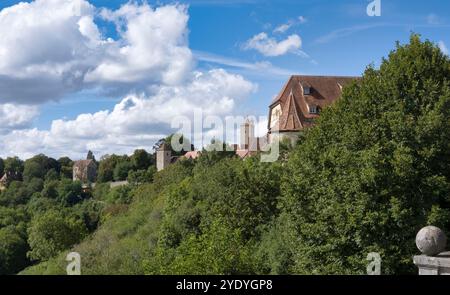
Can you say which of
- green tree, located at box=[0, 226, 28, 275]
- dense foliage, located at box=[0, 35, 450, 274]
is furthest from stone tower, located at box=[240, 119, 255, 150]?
green tree, located at box=[0, 226, 28, 275]

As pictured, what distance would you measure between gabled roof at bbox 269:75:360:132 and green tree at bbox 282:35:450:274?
19.0 meters

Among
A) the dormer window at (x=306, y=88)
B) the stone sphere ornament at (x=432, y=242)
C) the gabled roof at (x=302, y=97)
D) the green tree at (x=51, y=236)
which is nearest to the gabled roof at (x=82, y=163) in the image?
the green tree at (x=51, y=236)

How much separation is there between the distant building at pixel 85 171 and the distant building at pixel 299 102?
67634 mm

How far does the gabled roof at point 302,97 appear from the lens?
39.2 metres

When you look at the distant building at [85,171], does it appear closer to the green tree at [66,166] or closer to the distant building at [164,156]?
the green tree at [66,166]

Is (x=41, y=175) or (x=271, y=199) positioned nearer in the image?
(x=271, y=199)

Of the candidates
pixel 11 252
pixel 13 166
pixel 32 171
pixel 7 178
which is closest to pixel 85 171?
pixel 32 171

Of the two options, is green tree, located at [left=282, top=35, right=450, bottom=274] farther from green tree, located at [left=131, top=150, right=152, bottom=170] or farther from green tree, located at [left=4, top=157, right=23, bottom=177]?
green tree, located at [left=4, top=157, right=23, bottom=177]

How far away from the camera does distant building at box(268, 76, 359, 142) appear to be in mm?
38969

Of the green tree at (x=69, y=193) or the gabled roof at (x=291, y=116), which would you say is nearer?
the gabled roof at (x=291, y=116)

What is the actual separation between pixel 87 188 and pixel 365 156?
267 ft

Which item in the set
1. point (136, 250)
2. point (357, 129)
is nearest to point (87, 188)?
point (136, 250)
